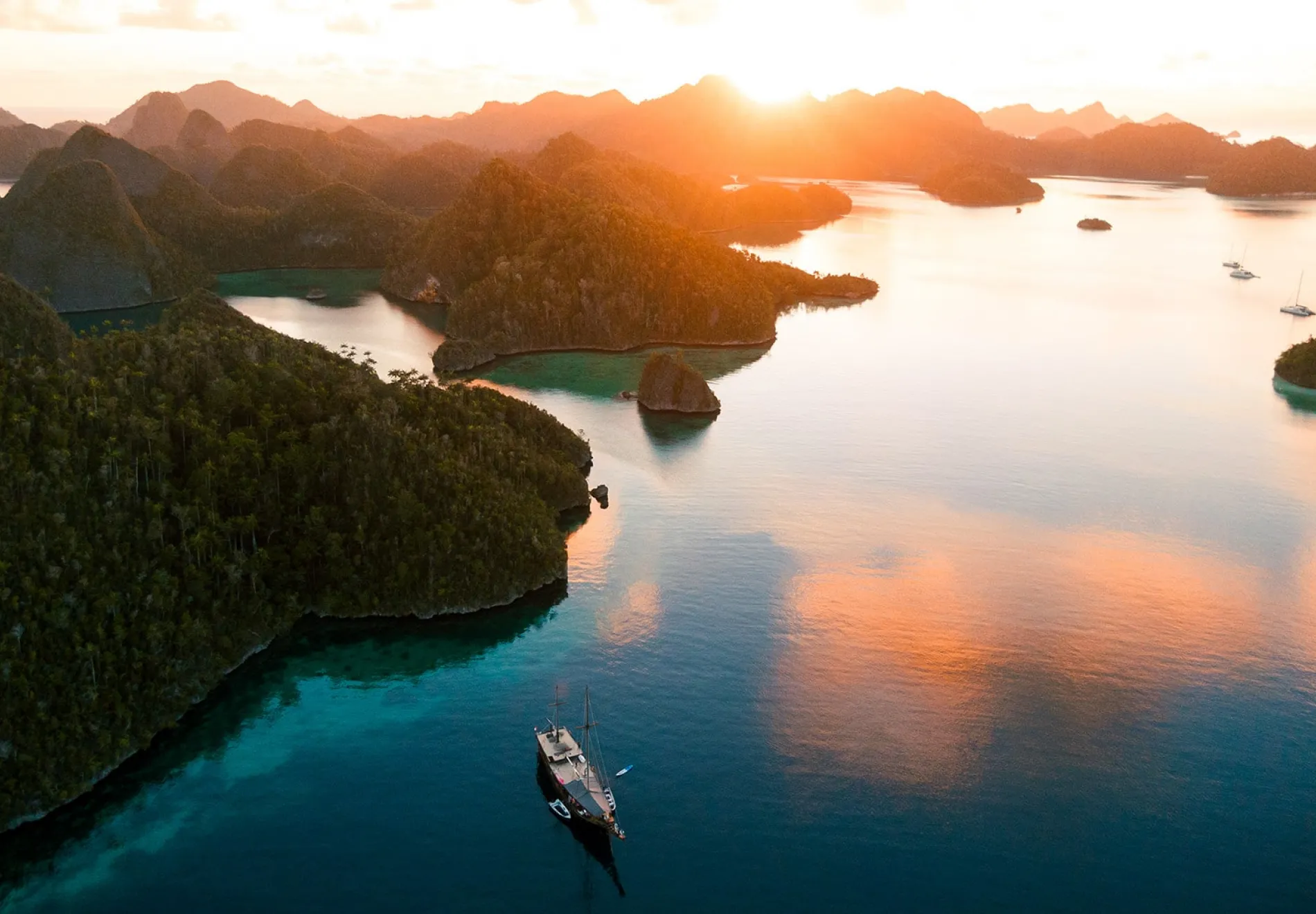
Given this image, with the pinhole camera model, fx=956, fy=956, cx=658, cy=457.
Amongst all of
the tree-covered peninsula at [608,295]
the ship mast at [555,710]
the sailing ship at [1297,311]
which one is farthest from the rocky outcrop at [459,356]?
the sailing ship at [1297,311]

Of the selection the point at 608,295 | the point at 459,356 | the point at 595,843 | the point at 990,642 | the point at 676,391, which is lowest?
the point at 595,843

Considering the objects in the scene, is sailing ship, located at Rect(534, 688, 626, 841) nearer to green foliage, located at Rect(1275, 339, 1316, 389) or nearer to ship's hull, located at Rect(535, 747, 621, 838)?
ship's hull, located at Rect(535, 747, 621, 838)

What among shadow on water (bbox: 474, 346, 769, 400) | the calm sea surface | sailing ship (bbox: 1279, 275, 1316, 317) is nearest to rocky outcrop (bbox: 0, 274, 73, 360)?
the calm sea surface

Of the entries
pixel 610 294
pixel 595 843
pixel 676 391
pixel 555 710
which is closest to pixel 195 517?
pixel 555 710

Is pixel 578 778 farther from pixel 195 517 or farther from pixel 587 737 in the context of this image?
pixel 195 517

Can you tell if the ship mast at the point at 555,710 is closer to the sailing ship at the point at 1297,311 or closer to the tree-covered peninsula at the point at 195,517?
the tree-covered peninsula at the point at 195,517
